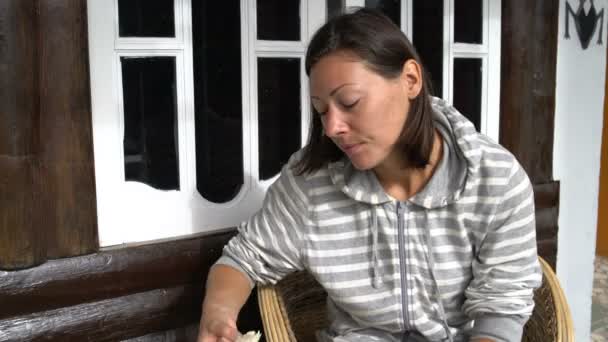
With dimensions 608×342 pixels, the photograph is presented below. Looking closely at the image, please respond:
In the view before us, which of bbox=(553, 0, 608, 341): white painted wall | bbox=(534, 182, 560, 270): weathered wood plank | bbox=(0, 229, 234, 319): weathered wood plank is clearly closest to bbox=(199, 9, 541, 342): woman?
bbox=(0, 229, 234, 319): weathered wood plank

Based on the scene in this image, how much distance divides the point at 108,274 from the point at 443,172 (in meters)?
0.99

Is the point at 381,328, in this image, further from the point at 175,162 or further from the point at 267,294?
the point at 175,162

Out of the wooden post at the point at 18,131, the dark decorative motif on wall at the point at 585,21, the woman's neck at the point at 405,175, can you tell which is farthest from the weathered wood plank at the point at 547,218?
the wooden post at the point at 18,131

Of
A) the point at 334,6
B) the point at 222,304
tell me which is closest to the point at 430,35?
the point at 334,6

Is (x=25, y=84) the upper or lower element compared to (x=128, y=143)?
upper

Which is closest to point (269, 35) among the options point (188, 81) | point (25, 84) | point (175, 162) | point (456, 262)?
point (188, 81)

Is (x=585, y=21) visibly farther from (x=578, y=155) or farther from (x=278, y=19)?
(x=278, y=19)

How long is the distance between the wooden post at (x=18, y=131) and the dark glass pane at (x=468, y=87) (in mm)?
1628

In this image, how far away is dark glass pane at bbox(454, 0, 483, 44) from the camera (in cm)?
259

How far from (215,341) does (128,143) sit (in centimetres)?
70

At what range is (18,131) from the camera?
163 centimetres

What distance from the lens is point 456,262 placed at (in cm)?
167

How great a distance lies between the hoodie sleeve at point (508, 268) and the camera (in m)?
1.59

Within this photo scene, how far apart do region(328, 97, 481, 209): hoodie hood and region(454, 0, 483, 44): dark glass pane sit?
3.12ft
